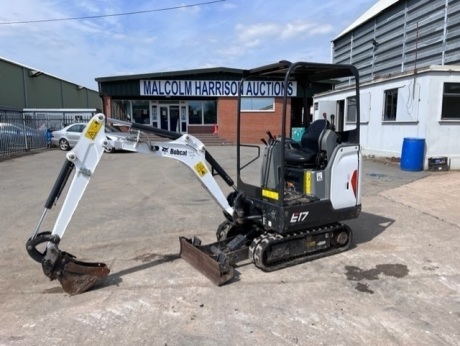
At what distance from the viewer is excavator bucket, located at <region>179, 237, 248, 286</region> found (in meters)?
4.24

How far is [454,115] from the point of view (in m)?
12.4

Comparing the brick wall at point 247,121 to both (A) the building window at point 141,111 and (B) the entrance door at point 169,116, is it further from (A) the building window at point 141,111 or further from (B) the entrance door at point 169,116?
(A) the building window at point 141,111

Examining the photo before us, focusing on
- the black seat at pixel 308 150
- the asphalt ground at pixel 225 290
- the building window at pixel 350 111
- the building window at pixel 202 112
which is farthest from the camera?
the building window at pixel 202 112

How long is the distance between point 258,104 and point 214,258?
74.8 ft

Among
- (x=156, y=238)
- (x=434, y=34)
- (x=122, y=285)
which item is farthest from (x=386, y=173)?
(x=122, y=285)

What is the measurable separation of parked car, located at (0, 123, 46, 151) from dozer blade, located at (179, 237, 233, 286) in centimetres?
1661

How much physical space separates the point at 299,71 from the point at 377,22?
51.9ft

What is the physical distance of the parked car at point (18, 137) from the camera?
18203mm

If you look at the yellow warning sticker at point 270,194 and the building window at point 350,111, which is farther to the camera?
the building window at point 350,111

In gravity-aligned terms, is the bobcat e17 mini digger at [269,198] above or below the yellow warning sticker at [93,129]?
below

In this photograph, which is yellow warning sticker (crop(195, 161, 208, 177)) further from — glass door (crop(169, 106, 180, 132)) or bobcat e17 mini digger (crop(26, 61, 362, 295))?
glass door (crop(169, 106, 180, 132))

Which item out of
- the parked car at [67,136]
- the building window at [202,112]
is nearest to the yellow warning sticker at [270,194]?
the parked car at [67,136]

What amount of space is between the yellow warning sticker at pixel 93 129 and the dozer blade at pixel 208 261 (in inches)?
70.0

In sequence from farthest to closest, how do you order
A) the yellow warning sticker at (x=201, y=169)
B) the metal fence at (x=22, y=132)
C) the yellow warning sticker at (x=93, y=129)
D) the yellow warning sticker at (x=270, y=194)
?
the metal fence at (x=22, y=132) < the yellow warning sticker at (x=270, y=194) < the yellow warning sticker at (x=201, y=169) < the yellow warning sticker at (x=93, y=129)
